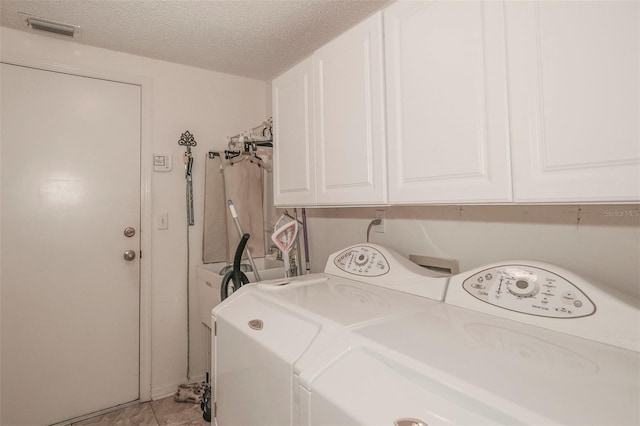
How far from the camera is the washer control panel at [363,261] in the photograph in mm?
1477

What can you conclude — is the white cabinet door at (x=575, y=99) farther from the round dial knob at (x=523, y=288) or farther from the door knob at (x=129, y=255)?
the door knob at (x=129, y=255)

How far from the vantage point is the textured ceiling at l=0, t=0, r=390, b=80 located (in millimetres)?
1716

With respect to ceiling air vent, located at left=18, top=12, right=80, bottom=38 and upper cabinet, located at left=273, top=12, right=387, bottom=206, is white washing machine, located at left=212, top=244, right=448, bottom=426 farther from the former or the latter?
ceiling air vent, located at left=18, top=12, right=80, bottom=38

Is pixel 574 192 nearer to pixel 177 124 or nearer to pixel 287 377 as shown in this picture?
pixel 287 377

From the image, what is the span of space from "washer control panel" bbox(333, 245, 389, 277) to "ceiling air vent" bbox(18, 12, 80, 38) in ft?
6.67

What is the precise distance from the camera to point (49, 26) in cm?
188

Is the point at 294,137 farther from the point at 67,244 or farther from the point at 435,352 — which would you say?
the point at 67,244

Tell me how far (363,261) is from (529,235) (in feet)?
2.25

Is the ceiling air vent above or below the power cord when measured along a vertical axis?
above

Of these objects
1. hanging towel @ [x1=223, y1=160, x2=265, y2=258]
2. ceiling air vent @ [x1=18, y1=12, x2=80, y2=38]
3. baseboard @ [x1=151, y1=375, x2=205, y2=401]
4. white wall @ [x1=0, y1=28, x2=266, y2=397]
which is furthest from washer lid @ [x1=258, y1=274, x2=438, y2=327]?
ceiling air vent @ [x1=18, y1=12, x2=80, y2=38]

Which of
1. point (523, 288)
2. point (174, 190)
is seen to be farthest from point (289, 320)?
point (174, 190)

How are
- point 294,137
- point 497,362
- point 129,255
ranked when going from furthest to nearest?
point 129,255 → point 294,137 → point 497,362

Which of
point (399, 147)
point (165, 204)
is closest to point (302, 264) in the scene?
point (165, 204)

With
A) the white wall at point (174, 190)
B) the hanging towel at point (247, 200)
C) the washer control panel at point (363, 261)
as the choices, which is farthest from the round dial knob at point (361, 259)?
the white wall at point (174, 190)
